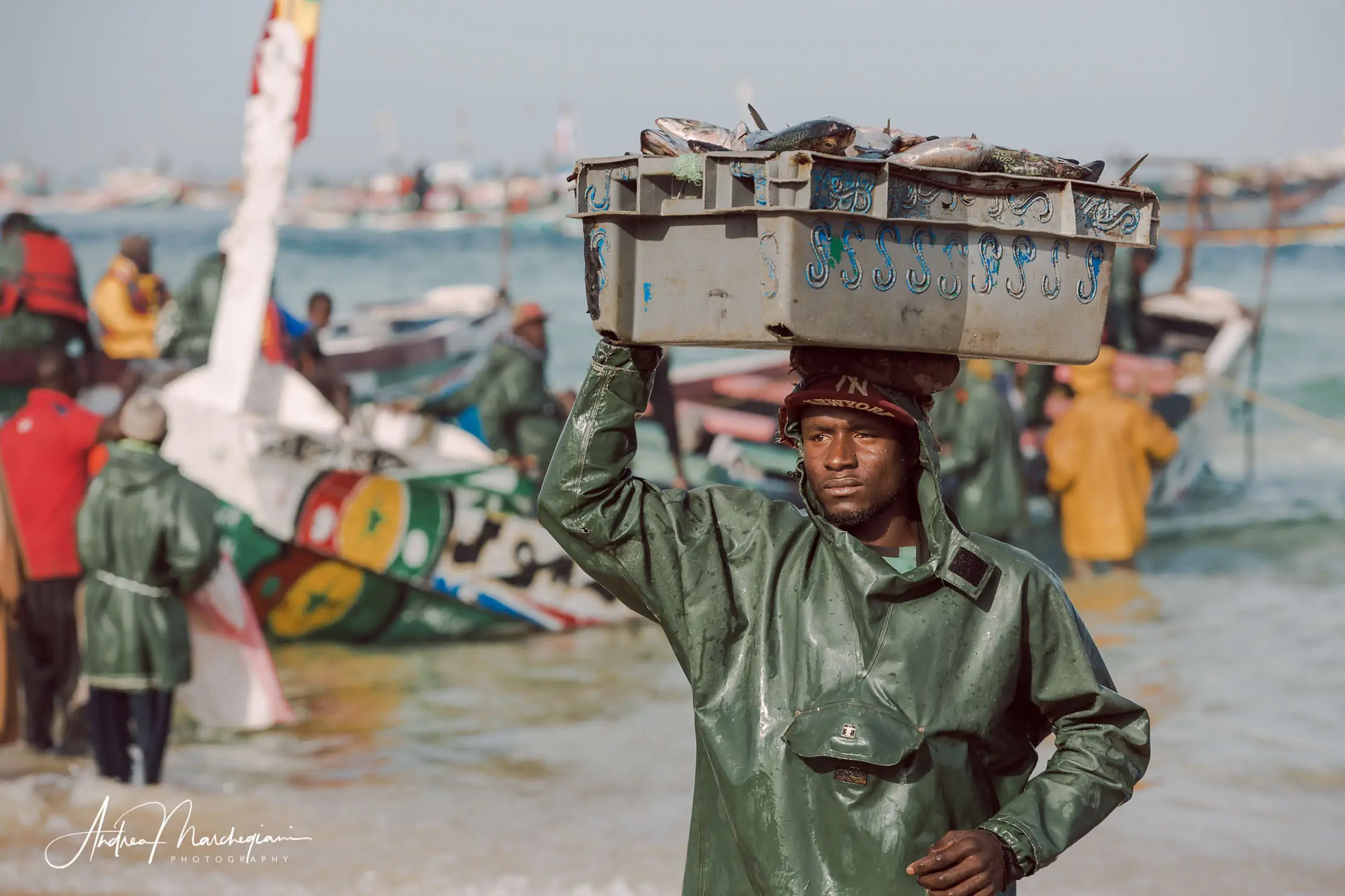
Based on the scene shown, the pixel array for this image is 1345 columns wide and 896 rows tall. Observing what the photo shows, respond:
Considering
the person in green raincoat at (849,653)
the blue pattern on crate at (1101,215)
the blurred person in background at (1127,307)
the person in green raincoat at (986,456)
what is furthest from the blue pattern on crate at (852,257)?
the blurred person in background at (1127,307)

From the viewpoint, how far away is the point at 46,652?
9422mm

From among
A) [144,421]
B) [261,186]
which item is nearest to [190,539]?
[144,421]

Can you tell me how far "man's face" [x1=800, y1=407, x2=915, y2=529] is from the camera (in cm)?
289

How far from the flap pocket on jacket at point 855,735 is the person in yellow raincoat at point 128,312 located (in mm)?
11643

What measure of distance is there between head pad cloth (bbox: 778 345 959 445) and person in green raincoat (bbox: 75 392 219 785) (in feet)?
18.6

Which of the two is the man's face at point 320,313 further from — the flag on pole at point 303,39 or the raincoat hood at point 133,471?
the raincoat hood at point 133,471

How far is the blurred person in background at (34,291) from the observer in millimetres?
11094

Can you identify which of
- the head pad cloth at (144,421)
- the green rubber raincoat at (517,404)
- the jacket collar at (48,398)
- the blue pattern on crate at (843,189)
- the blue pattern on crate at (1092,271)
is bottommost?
the green rubber raincoat at (517,404)

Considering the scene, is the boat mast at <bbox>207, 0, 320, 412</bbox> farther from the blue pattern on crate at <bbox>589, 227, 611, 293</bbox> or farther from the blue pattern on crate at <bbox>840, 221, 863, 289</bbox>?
the blue pattern on crate at <bbox>840, 221, 863, 289</bbox>

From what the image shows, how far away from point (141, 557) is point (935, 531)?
5.91m

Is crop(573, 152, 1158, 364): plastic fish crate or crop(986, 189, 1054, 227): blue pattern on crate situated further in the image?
crop(986, 189, 1054, 227): blue pattern on crate

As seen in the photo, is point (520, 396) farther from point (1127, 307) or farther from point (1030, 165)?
point (1030, 165)

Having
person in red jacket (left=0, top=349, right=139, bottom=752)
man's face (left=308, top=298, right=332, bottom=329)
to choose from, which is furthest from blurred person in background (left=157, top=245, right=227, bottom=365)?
person in red jacket (left=0, top=349, right=139, bottom=752)

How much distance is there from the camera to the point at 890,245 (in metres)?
2.74
